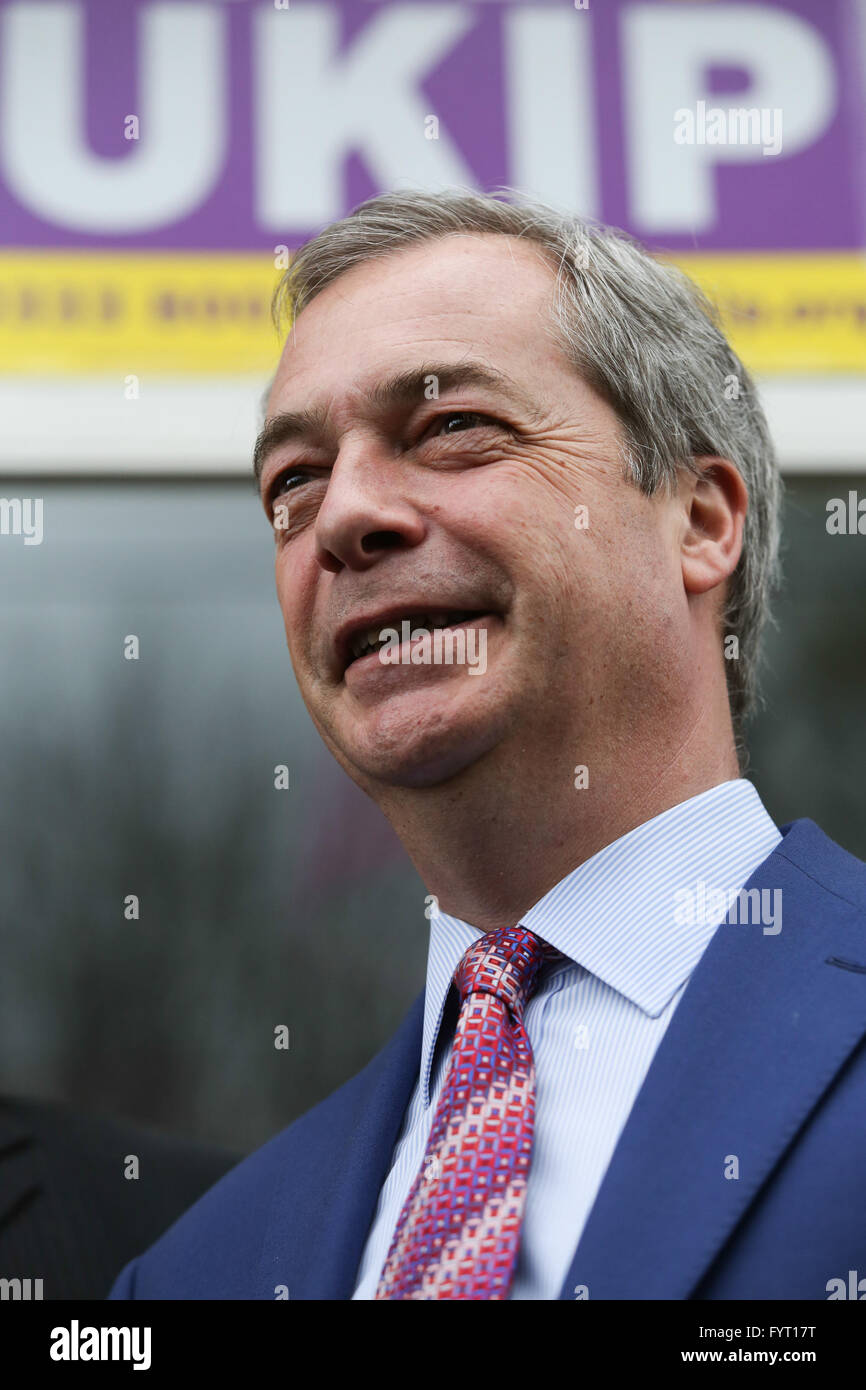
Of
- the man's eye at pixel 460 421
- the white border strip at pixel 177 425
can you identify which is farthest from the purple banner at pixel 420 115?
the man's eye at pixel 460 421

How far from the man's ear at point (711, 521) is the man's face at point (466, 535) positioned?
49mm

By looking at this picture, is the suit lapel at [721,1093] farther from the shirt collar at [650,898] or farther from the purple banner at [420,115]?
the purple banner at [420,115]

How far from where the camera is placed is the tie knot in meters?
1.38

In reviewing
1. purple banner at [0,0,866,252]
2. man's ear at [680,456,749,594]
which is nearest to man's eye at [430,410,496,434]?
man's ear at [680,456,749,594]

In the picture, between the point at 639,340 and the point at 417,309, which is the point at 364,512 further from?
the point at 639,340

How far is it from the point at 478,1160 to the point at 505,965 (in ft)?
0.74

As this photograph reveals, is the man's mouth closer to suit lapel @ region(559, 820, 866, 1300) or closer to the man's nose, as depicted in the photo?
the man's nose

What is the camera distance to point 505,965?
4.60 ft

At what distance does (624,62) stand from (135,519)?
1.51m

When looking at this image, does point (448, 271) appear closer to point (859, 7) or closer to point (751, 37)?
A: point (751, 37)

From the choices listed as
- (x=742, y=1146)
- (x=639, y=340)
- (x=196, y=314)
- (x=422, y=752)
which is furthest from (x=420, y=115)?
(x=742, y=1146)

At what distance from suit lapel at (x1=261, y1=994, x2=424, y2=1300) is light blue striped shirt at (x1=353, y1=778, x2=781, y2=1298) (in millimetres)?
19

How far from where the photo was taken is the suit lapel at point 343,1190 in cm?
136

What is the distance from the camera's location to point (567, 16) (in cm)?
305
